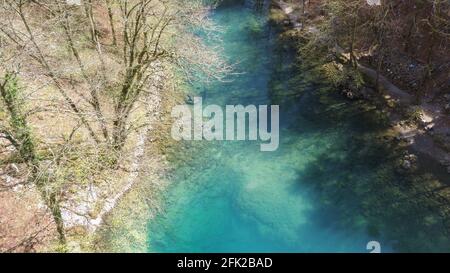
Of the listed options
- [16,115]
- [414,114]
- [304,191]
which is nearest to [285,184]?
[304,191]

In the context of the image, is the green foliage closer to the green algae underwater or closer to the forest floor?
the green algae underwater

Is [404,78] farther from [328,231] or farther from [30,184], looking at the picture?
[30,184]

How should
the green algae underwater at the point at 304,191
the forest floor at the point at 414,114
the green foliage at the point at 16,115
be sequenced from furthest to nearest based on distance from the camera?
the forest floor at the point at 414,114 < the green algae underwater at the point at 304,191 < the green foliage at the point at 16,115

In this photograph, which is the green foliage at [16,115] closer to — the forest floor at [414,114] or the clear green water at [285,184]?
the clear green water at [285,184]

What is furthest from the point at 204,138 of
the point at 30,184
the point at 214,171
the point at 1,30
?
the point at 1,30

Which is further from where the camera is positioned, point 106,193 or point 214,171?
point 214,171

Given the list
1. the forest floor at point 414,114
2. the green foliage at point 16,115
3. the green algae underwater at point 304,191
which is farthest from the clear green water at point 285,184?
the green foliage at point 16,115

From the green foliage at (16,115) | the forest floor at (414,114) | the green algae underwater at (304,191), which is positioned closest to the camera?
the green foliage at (16,115)

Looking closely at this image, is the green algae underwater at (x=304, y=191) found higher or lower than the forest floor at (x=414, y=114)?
lower
